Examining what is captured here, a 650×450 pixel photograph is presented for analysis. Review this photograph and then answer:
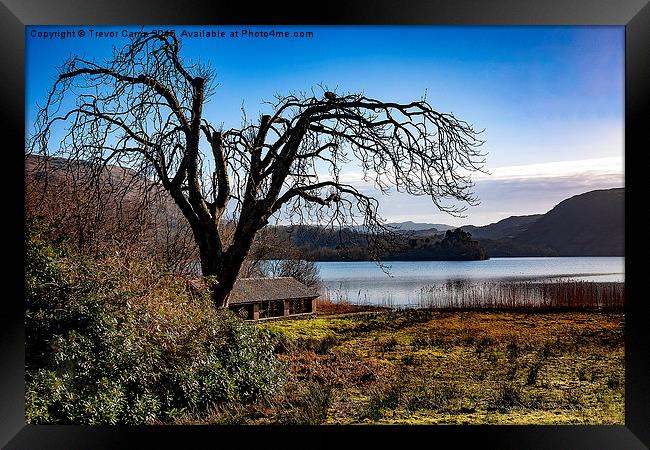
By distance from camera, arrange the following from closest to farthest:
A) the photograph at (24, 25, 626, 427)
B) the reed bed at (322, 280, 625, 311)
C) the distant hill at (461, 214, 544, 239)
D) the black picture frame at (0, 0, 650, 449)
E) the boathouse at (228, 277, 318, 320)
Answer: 1. the black picture frame at (0, 0, 650, 449)
2. the photograph at (24, 25, 626, 427)
3. the distant hill at (461, 214, 544, 239)
4. the reed bed at (322, 280, 625, 311)
5. the boathouse at (228, 277, 318, 320)

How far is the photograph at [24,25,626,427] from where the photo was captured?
5.19 m

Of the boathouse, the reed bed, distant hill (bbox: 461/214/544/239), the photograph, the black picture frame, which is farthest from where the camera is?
the boathouse

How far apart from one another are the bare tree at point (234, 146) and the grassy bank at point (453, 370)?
0.97 metres

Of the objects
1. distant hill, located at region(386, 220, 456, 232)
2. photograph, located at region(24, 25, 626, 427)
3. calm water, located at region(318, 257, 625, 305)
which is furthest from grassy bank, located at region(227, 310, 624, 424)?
distant hill, located at region(386, 220, 456, 232)

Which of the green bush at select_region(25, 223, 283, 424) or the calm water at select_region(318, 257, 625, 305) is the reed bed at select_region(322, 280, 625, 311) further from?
the green bush at select_region(25, 223, 283, 424)

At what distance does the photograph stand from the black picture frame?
170 millimetres

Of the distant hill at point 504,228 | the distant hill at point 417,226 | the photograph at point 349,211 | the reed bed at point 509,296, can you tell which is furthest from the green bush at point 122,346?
the distant hill at point 504,228

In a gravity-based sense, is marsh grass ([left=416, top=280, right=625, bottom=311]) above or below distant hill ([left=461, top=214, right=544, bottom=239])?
below

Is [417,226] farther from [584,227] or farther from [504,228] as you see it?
[584,227]

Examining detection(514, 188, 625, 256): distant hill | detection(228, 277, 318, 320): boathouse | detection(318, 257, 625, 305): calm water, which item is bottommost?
detection(228, 277, 318, 320): boathouse

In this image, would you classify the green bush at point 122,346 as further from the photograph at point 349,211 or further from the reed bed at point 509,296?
the reed bed at point 509,296

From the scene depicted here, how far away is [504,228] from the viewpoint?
17.7ft

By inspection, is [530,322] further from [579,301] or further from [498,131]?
[498,131]
